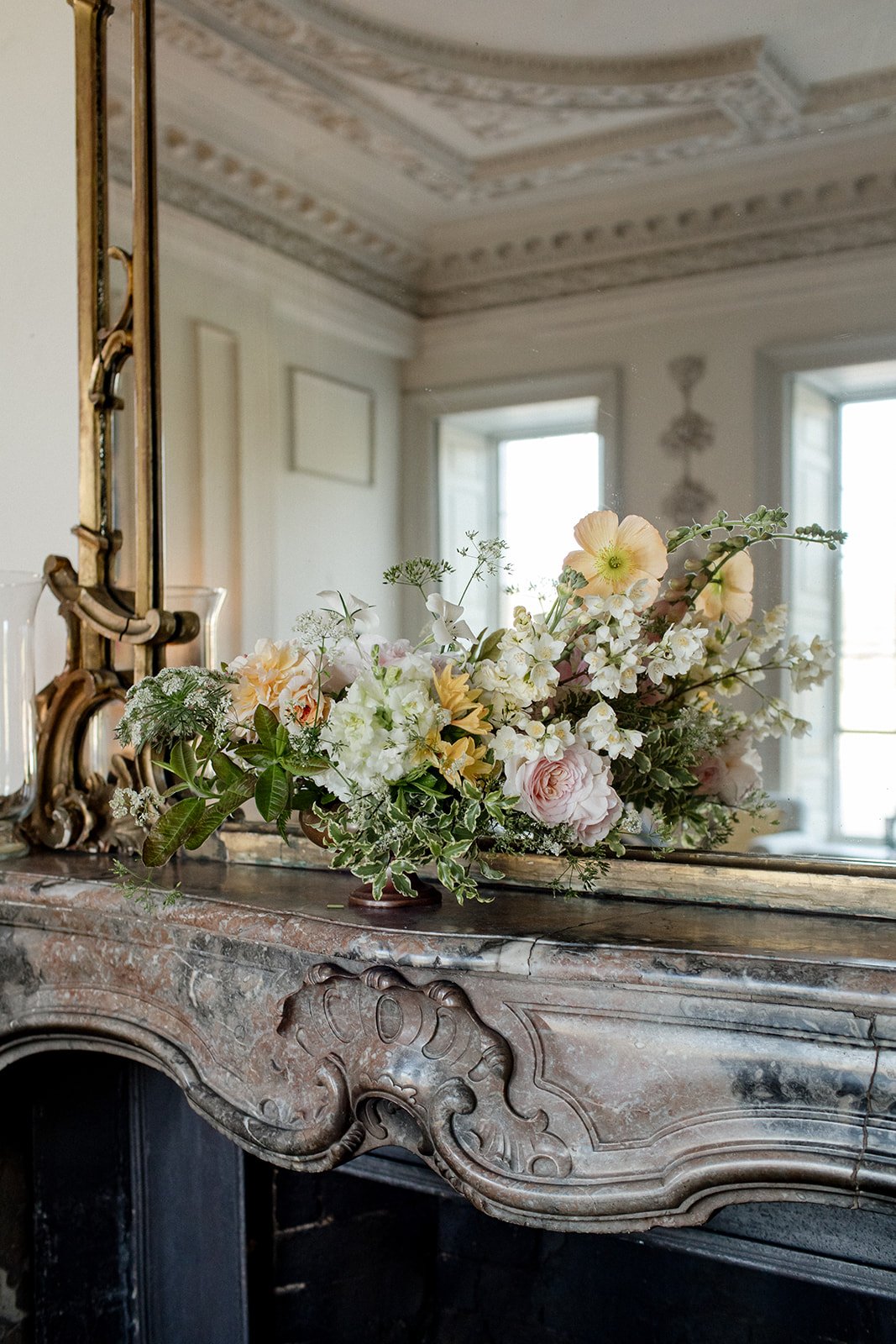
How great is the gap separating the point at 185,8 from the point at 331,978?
1291mm

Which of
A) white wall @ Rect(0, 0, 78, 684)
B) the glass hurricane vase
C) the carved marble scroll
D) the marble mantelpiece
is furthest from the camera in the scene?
white wall @ Rect(0, 0, 78, 684)

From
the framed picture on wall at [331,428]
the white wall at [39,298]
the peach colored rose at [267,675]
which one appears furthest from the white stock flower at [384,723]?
the white wall at [39,298]

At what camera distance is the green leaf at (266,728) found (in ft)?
3.88

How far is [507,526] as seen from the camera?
1.36 metres

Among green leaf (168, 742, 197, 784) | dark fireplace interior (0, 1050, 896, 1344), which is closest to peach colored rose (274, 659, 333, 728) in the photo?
green leaf (168, 742, 197, 784)

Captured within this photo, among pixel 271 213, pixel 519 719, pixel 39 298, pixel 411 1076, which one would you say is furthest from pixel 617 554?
pixel 39 298

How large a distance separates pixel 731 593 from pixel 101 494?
94 cm

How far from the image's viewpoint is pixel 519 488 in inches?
53.1

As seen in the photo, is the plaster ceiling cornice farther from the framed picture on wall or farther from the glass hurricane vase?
the glass hurricane vase

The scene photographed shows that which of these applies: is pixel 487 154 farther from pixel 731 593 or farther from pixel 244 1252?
pixel 244 1252

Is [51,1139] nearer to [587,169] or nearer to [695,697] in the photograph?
[695,697]

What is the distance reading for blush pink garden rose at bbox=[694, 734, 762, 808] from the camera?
48.7 inches

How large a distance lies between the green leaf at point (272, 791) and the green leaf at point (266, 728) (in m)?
0.02

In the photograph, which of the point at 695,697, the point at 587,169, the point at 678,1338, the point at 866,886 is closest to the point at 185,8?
the point at 587,169
